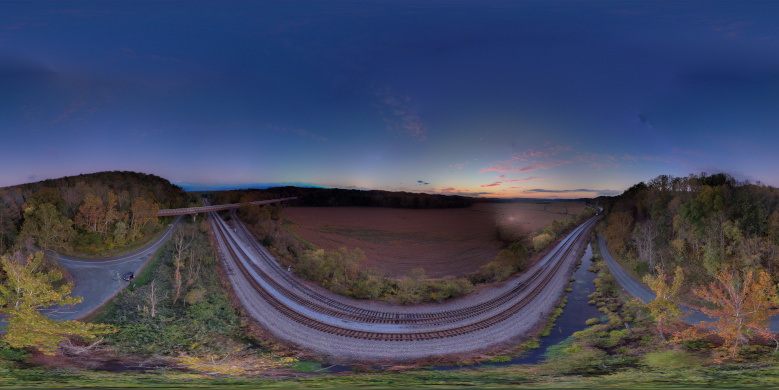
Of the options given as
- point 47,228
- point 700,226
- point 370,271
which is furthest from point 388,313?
point 700,226

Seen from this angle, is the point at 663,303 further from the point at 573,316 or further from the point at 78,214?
the point at 78,214

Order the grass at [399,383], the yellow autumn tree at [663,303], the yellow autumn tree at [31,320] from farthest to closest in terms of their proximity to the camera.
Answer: the yellow autumn tree at [663,303] < the yellow autumn tree at [31,320] < the grass at [399,383]

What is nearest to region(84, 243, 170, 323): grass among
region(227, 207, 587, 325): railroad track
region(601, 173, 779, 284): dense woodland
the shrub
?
region(227, 207, 587, 325): railroad track

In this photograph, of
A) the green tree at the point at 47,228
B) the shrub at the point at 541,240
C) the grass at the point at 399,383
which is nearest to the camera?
the grass at the point at 399,383

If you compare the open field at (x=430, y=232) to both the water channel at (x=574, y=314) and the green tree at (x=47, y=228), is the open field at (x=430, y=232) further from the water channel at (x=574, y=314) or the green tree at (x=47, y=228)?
the green tree at (x=47, y=228)

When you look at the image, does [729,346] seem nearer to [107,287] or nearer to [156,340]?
[156,340]

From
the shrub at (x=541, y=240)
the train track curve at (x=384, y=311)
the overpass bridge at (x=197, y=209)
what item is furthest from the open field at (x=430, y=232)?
the train track curve at (x=384, y=311)

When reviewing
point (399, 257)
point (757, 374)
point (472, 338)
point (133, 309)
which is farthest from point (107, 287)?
point (757, 374)

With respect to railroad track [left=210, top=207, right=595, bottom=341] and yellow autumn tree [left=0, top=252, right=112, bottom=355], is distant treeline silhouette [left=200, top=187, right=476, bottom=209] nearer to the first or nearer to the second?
railroad track [left=210, top=207, right=595, bottom=341]
